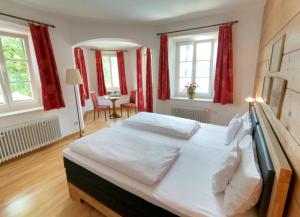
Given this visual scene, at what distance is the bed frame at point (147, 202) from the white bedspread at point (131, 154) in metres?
0.16

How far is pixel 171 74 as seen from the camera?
392 centimetres

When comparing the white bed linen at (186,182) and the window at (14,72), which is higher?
the window at (14,72)

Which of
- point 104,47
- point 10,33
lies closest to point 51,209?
→ point 10,33

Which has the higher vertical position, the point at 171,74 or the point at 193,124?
the point at 171,74

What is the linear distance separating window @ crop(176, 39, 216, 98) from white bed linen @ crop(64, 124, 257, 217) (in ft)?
6.64

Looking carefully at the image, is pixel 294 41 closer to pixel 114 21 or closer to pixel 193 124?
pixel 193 124

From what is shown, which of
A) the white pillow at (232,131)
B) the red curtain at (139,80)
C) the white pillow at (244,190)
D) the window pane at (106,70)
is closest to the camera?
the white pillow at (244,190)

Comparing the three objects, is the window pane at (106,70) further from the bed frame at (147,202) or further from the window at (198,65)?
the bed frame at (147,202)

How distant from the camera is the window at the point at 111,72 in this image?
6010 millimetres

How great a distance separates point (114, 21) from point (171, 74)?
1778mm

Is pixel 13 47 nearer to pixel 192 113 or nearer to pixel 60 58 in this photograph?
pixel 60 58

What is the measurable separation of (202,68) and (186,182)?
300 cm

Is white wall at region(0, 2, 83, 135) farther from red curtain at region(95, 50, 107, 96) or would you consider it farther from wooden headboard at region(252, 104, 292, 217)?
wooden headboard at region(252, 104, 292, 217)

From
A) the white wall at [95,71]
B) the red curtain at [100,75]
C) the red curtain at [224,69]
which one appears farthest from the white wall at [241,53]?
the red curtain at [100,75]
